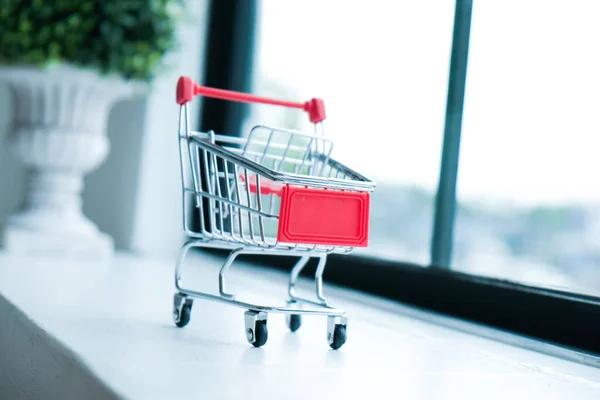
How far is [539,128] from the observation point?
70.7 inches

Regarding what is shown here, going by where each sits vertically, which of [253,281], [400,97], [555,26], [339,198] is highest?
[555,26]

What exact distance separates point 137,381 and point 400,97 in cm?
141

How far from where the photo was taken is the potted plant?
2.10 meters

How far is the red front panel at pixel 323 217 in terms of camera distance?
1.06 metres

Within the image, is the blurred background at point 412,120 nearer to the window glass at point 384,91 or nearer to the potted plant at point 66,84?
the window glass at point 384,91

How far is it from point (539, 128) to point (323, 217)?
881 mm

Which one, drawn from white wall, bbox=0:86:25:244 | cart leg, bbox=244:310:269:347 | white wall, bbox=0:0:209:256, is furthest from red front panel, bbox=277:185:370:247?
white wall, bbox=0:86:25:244

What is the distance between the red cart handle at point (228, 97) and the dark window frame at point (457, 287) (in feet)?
1.47

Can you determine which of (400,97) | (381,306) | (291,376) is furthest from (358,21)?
(291,376)

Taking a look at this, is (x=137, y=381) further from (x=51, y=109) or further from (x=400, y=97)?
(x=51, y=109)

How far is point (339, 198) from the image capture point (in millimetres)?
1101

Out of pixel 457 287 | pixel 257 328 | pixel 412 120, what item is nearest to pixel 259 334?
pixel 257 328

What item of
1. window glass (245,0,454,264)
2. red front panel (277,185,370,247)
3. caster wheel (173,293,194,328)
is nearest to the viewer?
red front panel (277,185,370,247)

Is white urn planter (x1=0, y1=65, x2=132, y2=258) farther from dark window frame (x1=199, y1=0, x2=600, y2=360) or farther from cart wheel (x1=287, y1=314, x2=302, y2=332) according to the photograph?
cart wheel (x1=287, y1=314, x2=302, y2=332)
